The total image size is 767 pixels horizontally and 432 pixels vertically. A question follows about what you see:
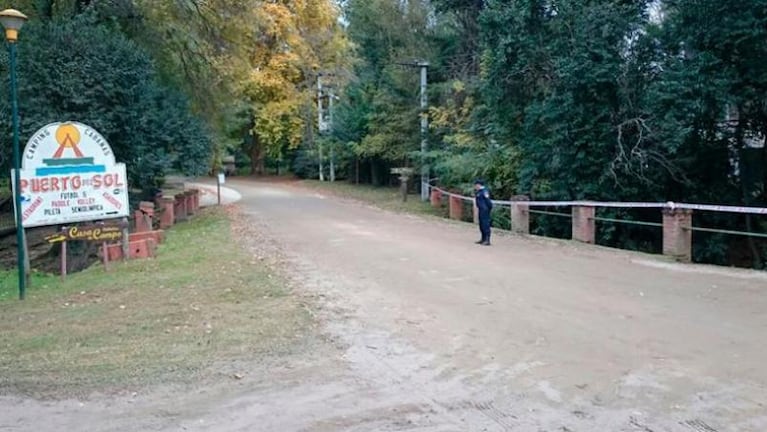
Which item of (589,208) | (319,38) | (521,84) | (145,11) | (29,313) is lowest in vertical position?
(29,313)

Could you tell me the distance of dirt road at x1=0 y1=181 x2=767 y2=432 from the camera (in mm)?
4625

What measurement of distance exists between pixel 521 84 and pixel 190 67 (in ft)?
35.6

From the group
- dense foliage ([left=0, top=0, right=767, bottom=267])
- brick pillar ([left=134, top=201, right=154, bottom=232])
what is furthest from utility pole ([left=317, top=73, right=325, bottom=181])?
brick pillar ([left=134, top=201, right=154, bottom=232])

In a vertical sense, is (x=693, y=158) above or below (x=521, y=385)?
above

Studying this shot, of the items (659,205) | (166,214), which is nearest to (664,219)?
(659,205)

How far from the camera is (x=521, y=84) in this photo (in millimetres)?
18422

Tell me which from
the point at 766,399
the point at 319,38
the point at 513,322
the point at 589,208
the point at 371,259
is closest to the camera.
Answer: the point at 766,399

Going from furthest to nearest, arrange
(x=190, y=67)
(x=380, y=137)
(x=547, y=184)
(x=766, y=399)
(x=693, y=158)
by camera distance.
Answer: (x=380, y=137) → (x=190, y=67) → (x=547, y=184) → (x=693, y=158) → (x=766, y=399)

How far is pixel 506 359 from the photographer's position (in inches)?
233

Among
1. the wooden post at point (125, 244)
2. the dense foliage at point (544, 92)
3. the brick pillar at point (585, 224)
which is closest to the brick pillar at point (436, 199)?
the dense foliage at point (544, 92)

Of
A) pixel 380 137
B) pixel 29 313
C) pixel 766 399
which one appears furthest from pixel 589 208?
pixel 380 137

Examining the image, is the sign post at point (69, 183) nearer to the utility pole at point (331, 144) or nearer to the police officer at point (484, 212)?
the police officer at point (484, 212)

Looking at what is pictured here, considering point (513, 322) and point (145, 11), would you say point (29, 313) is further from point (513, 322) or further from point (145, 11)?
point (145, 11)

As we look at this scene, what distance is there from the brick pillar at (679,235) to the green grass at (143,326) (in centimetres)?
669
